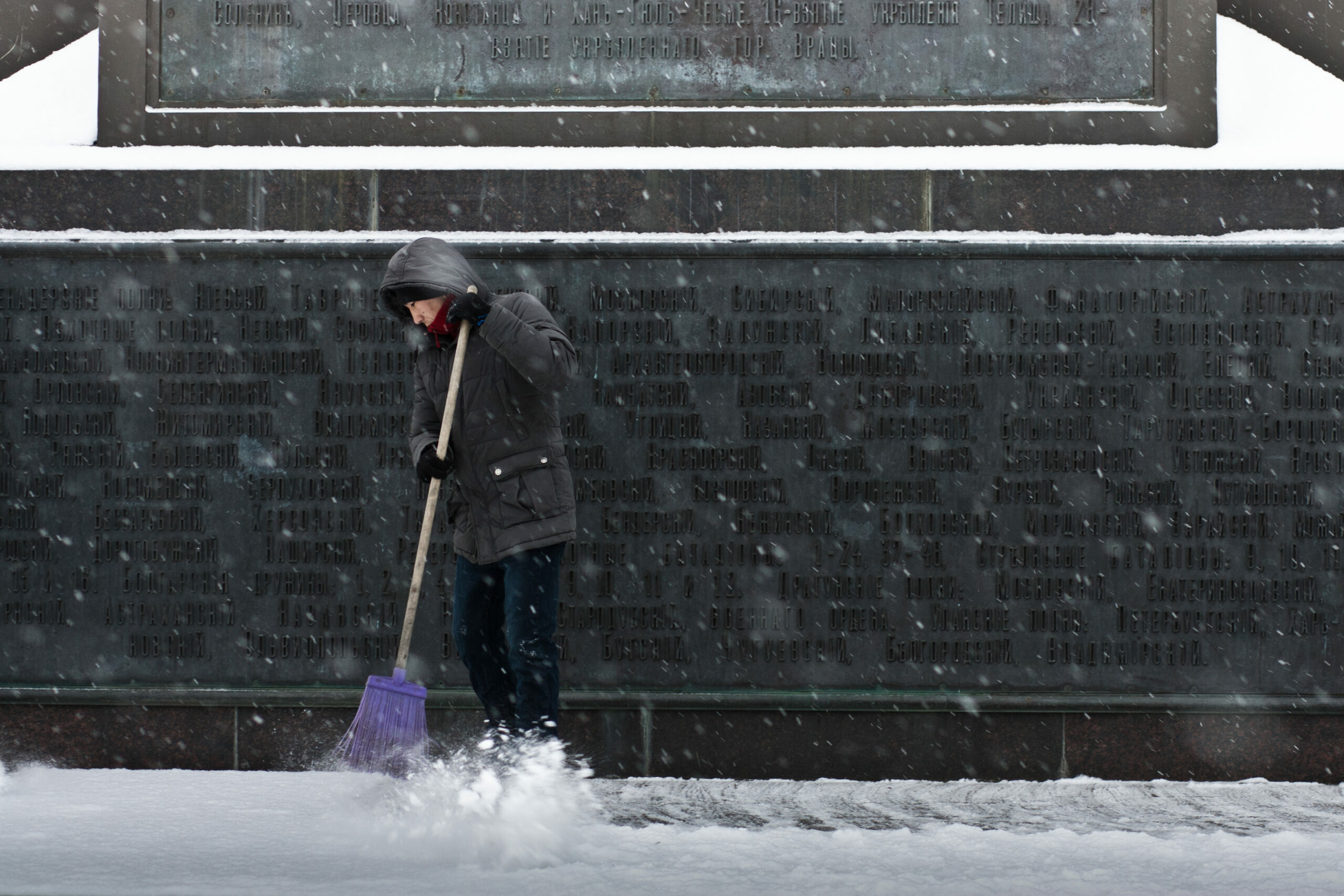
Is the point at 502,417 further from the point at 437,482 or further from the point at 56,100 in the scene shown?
the point at 56,100

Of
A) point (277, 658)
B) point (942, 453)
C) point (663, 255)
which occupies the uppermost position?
point (663, 255)

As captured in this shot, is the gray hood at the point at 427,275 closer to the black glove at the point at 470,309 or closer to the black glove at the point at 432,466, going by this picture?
the black glove at the point at 470,309

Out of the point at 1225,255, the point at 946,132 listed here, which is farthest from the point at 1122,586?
the point at 946,132

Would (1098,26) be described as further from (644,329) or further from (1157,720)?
(1157,720)

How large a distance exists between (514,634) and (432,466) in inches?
24.9

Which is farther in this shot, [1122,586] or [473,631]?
[1122,586]

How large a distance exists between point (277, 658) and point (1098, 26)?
4.42 metres

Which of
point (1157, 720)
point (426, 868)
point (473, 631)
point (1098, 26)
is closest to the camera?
point (426, 868)

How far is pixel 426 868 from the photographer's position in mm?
3439

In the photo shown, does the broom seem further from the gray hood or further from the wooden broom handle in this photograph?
the gray hood

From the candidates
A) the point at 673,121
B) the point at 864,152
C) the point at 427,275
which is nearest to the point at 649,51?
the point at 673,121

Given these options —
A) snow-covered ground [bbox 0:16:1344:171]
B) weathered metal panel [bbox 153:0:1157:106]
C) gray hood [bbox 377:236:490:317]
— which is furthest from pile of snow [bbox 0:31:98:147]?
gray hood [bbox 377:236:490:317]

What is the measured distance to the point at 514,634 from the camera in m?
3.82

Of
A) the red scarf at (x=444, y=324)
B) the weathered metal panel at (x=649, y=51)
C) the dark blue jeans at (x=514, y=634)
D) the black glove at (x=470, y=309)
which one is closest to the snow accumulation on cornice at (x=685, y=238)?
the weathered metal panel at (x=649, y=51)
